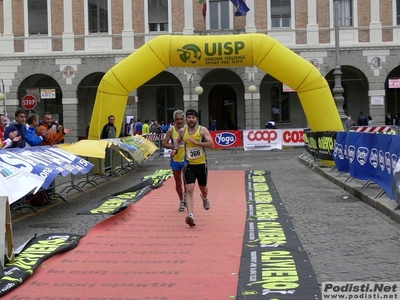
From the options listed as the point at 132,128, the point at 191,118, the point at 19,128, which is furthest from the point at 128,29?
the point at 191,118

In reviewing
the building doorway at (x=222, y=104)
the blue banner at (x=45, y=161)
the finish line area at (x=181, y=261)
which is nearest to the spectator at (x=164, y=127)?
the building doorway at (x=222, y=104)

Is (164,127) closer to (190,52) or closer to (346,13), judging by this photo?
(346,13)

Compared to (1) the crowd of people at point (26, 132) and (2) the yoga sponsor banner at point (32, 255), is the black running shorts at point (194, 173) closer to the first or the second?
(2) the yoga sponsor banner at point (32, 255)

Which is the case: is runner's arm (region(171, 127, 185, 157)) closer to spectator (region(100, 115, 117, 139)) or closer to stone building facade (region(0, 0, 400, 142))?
spectator (region(100, 115, 117, 139))

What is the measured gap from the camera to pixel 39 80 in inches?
1441

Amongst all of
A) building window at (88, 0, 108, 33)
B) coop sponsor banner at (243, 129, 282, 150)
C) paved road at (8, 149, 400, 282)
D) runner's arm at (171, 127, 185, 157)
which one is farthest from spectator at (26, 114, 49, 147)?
building window at (88, 0, 108, 33)

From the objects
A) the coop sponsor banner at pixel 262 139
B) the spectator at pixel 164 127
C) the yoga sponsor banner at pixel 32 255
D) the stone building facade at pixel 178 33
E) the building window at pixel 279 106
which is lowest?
the yoga sponsor banner at pixel 32 255

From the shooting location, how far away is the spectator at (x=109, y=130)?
1836 cm

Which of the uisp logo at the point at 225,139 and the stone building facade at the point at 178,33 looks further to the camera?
the stone building facade at the point at 178,33

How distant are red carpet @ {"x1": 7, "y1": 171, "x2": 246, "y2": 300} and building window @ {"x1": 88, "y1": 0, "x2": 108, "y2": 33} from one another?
81.2ft

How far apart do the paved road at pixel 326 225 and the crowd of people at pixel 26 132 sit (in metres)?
1.32

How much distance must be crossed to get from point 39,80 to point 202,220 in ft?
95.0

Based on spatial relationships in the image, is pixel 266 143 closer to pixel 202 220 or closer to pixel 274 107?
pixel 274 107

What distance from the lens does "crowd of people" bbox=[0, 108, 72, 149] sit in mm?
11584
